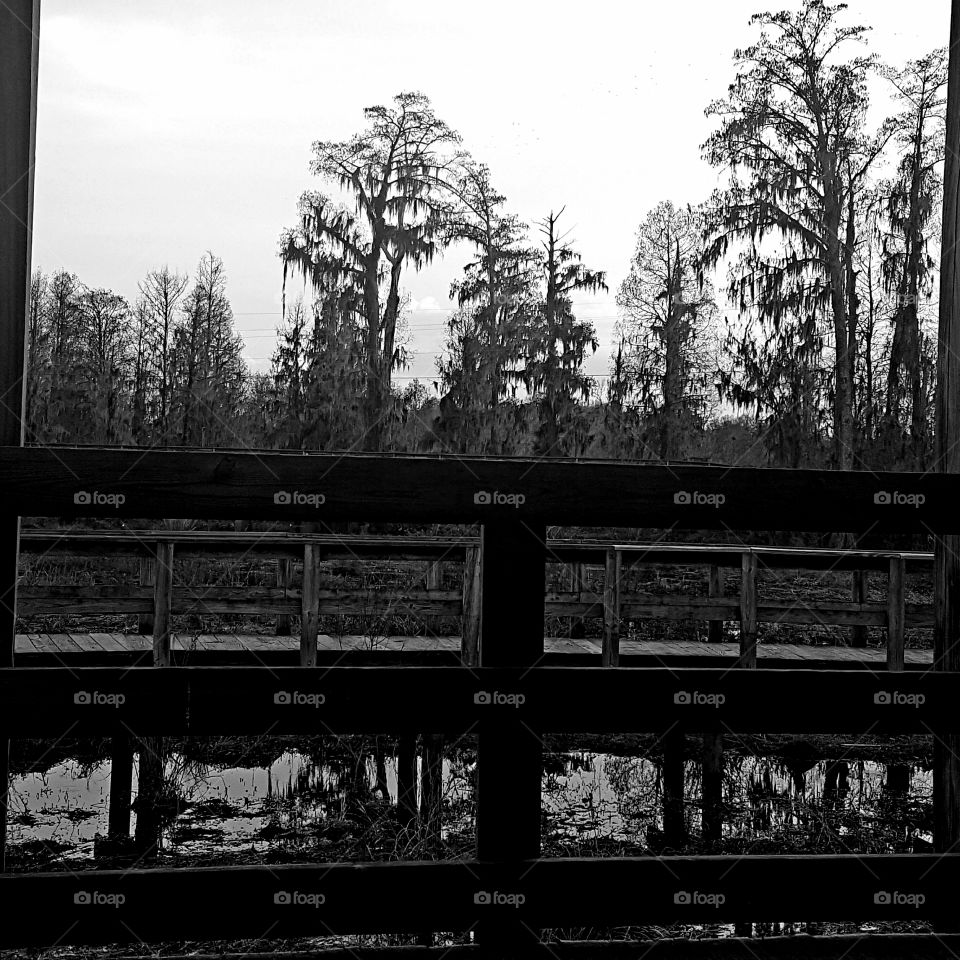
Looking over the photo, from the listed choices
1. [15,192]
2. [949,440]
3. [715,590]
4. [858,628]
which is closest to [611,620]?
[715,590]

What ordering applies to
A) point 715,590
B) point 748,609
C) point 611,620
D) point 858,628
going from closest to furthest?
point 611,620, point 748,609, point 715,590, point 858,628

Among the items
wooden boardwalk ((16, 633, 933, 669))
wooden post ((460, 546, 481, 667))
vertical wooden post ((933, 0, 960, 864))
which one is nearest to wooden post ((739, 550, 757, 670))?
wooden boardwalk ((16, 633, 933, 669))

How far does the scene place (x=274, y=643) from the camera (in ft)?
28.5

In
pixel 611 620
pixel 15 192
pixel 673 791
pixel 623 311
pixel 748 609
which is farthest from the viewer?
pixel 623 311

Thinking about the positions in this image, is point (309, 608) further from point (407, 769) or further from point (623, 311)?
point (623, 311)

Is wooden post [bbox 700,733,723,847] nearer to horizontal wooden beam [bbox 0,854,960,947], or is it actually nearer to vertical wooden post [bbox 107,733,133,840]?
vertical wooden post [bbox 107,733,133,840]

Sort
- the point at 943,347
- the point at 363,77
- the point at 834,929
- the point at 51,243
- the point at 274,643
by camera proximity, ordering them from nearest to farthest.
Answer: the point at 943,347, the point at 834,929, the point at 274,643, the point at 51,243, the point at 363,77

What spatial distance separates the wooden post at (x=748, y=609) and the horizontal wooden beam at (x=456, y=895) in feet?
19.6

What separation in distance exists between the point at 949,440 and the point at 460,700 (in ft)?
4.82

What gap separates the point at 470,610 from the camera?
7762 mm

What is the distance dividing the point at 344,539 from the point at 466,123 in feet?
28.2

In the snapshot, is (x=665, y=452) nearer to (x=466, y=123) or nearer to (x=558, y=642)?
(x=558, y=642)

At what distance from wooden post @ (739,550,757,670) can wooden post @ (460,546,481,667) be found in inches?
87.1

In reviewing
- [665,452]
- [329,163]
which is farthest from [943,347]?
[329,163]
